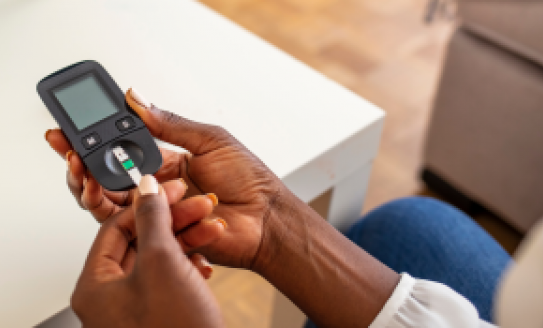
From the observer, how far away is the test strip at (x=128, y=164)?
46 cm

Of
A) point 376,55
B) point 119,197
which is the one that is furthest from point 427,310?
point 376,55

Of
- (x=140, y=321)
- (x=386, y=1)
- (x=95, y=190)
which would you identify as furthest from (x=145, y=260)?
(x=386, y=1)

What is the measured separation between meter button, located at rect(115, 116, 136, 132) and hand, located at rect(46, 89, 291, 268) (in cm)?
1

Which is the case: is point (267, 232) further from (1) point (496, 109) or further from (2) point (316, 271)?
(1) point (496, 109)

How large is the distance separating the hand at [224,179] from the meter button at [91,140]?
0.06 feet

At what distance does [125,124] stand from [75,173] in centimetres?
7

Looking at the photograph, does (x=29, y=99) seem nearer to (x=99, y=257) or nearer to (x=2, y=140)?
(x=2, y=140)

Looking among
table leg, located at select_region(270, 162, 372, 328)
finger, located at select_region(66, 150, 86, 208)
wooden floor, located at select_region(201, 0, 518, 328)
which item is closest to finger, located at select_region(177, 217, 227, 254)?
finger, located at select_region(66, 150, 86, 208)

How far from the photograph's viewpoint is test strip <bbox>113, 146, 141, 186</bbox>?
458mm

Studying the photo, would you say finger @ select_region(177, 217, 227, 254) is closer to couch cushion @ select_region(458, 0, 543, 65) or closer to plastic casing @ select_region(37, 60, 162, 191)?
plastic casing @ select_region(37, 60, 162, 191)

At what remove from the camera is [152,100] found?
0.58 m

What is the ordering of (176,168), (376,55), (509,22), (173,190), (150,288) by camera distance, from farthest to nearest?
(376,55), (509,22), (176,168), (173,190), (150,288)

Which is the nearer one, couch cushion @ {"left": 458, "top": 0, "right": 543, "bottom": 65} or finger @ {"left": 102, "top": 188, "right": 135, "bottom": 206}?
finger @ {"left": 102, "top": 188, "right": 135, "bottom": 206}

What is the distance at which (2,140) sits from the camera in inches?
21.2
